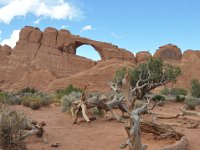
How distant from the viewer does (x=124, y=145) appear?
30.8 ft

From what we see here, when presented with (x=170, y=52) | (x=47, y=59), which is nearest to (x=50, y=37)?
(x=47, y=59)

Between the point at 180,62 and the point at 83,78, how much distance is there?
2372cm

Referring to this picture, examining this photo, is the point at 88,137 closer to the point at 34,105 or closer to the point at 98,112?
the point at 98,112

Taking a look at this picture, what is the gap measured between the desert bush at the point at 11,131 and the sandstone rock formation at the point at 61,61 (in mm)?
55279

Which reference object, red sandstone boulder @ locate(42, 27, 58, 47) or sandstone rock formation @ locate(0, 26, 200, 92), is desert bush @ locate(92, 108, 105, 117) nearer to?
sandstone rock formation @ locate(0, 26, 200, 92)

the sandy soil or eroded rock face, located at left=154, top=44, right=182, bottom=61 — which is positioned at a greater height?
eroded rock face, located at left=154, top=44, right=182, bottom=61

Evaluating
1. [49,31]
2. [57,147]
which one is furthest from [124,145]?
[49,31]

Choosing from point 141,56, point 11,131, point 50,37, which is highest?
point 50,37

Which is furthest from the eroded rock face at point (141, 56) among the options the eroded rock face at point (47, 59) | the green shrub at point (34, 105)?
the green shrub at point (34, 105)

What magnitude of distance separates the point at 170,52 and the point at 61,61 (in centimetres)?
2464

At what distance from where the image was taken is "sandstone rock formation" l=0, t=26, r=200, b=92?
66.7 metres

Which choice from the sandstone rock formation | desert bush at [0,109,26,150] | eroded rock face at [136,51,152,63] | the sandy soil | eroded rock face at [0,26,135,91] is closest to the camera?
desert bush at [0,109,26,150]

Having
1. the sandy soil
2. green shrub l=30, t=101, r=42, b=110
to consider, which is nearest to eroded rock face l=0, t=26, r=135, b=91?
green shrub l=30, t=101, r=42, b=110

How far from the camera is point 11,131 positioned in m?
8.37
